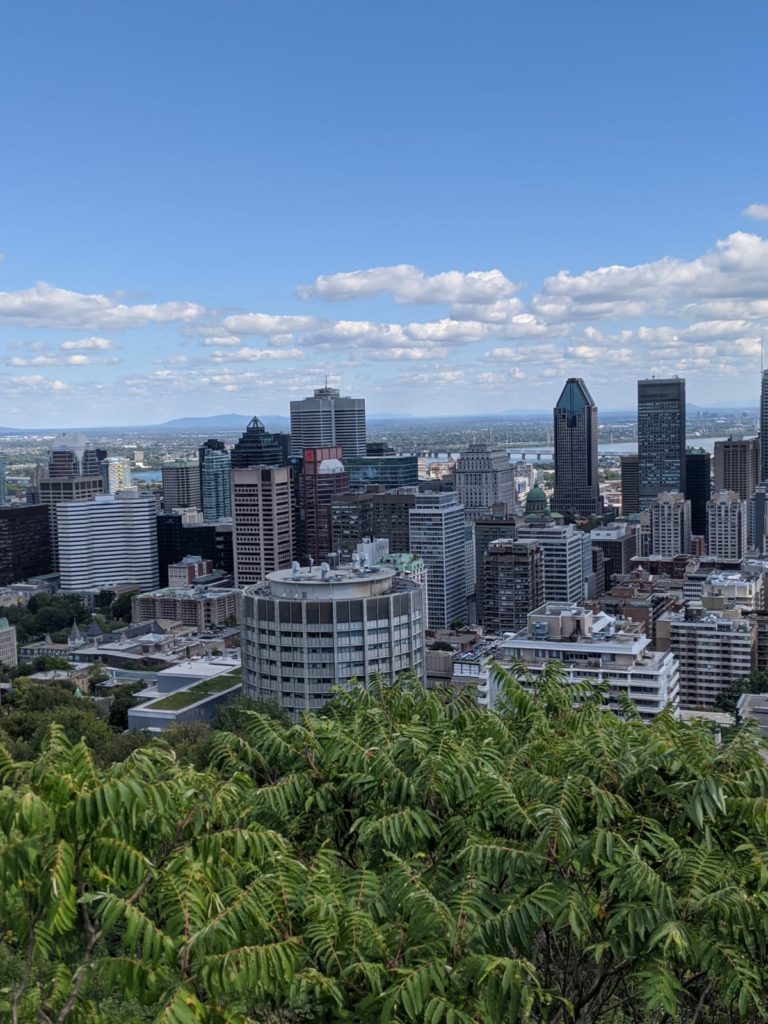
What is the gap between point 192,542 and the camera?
2478 inches

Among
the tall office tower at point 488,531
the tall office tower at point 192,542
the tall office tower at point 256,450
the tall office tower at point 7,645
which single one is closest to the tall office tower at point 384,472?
the tall office tower at point 256,450

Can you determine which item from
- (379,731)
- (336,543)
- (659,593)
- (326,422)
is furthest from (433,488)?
(379,731)

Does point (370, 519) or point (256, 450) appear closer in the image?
point (370, 519)

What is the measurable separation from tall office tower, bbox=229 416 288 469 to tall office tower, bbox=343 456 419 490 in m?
6.91

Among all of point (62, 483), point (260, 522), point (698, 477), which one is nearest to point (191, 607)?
point (260, 522)

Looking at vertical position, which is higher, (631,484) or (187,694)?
(631,484)

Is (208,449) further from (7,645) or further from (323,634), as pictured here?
(323,634)

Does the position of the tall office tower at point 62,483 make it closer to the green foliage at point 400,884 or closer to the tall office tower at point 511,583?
the tall office tower at point 511,583

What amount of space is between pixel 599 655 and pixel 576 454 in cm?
7138

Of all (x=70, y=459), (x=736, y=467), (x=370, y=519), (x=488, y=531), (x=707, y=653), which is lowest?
(x=707, y=653)

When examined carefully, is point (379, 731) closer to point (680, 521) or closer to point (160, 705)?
point (160, 705)

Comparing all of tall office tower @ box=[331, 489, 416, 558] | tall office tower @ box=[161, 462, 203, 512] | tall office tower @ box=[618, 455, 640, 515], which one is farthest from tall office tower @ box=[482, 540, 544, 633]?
tall office tower @ box=[161, 462, 203, 512]

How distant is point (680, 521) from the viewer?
206ft

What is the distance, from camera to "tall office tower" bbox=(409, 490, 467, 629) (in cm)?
4984
